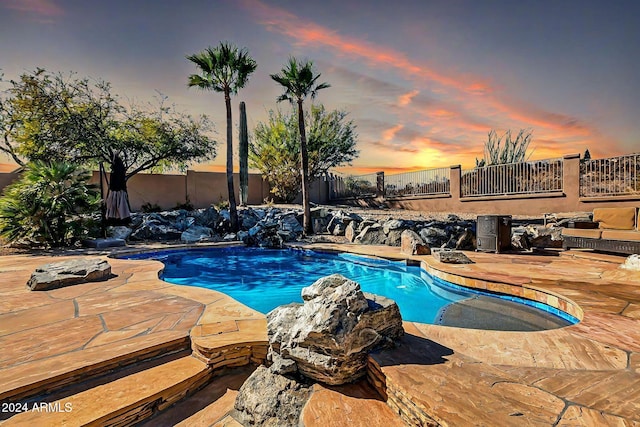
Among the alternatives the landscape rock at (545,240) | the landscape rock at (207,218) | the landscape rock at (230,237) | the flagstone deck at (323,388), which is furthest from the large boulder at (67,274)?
the landscape rock at (545,240)

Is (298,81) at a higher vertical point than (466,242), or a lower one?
higher

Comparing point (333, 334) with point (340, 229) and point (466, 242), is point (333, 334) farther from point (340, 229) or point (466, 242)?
point (340, 229)

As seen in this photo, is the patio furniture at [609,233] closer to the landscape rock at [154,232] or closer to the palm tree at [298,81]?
the palm tree at [298,81]

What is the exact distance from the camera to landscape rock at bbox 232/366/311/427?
1.64 meters

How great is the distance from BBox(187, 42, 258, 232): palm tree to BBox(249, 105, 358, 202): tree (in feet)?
18.9

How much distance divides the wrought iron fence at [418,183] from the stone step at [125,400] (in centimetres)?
1346

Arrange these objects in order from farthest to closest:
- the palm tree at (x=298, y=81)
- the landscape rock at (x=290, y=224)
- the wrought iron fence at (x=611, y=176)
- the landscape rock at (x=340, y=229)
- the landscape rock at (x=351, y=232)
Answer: the landscape rock at (x=290, y=224) < the landscape rock at (x=340, y=229) < the landscape rock at (x=351, y=232) < the wrought iron fence at (x=611, y=176) < the palm tree at (x=298, y=81)

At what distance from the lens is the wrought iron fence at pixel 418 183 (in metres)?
13.6

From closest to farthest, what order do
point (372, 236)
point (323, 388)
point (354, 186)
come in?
point (323, 388), point (372, 236), point (354, 186)

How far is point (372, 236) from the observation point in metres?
9.03

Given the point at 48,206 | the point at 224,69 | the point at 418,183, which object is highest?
the point at 224,69

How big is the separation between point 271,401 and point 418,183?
14260 mm

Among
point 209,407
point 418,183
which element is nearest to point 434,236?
point 209,407

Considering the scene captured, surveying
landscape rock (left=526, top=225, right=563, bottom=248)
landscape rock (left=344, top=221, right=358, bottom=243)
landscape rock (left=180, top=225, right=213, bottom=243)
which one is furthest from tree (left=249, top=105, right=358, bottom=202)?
landscape rock (left=526, top=225, right=563, bottom=248)
